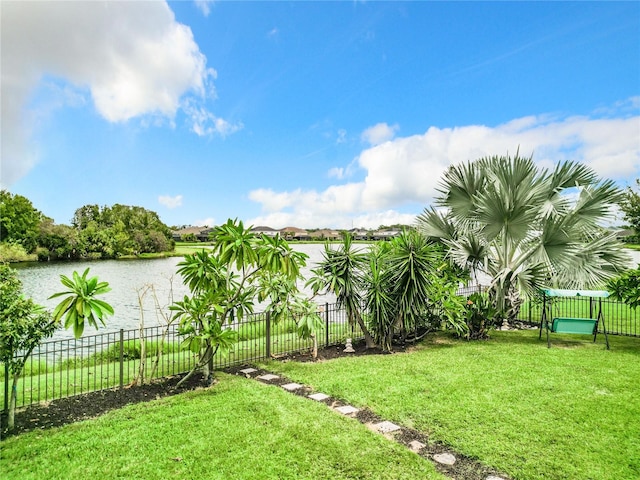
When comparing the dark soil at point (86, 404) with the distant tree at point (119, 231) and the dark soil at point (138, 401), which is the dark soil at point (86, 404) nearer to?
the dark soil at point (138, 401)

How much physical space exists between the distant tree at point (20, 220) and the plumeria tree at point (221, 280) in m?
46.2

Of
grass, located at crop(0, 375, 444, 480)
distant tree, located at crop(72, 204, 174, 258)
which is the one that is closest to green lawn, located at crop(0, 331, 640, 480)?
grass, located at crop(0, 375, 444, 480)

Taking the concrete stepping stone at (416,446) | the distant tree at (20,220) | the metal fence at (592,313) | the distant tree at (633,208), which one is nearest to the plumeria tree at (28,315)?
the concrete stepping stone at (416,446)

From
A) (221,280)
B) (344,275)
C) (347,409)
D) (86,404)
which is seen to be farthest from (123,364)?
(347,409)

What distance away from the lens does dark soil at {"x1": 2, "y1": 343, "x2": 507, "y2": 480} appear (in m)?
3.62

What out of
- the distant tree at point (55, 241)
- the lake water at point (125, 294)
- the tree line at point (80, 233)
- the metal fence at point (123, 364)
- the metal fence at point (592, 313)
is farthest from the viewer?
the distant tree at point (55, 241)

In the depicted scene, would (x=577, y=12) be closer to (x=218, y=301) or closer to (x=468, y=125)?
(x=468, y=125)

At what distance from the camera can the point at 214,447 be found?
392cm

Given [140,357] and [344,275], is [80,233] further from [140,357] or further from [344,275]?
[344,275]

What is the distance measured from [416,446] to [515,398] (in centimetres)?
219

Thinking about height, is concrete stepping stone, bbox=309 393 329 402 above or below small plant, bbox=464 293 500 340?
below

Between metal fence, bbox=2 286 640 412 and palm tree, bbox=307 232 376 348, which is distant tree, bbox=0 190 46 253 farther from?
palm tree, bbox=307 232 376 348

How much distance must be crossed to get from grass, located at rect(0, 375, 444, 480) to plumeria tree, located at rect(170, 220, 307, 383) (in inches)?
41.2

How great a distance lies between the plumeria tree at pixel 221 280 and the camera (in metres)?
5.64
